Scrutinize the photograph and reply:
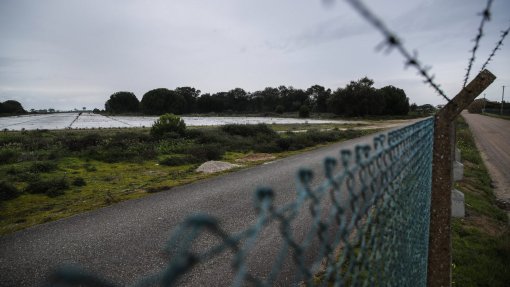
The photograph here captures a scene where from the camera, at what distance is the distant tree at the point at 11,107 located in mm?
92406

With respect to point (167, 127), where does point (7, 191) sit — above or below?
below

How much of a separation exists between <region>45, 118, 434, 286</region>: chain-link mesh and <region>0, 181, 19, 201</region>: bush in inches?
419

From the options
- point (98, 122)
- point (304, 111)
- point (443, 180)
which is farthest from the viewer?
point (304, 111)

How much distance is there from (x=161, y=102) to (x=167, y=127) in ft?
238

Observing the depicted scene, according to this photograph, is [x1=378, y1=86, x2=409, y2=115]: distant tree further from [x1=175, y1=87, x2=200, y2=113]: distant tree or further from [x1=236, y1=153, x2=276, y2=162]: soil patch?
[x1=236, y1=153, x2=276, y2=162]: soil patch

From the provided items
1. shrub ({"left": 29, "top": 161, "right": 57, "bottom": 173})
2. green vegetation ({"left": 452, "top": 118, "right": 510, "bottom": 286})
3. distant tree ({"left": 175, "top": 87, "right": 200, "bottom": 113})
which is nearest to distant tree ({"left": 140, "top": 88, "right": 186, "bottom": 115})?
distant tree ({"left": 175, "top": 87, "right": 200, "bottom": 113})

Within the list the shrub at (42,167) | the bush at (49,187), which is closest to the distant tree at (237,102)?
the shrub at (42,167)

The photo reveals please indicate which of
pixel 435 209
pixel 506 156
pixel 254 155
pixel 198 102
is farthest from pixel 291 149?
pixel 198 102

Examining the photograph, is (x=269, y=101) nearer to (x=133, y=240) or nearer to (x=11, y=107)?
(x=11, y=107)

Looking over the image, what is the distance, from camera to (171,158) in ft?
55.3

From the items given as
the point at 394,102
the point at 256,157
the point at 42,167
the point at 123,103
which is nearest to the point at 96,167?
the point at 42,167

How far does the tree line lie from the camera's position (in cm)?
7269

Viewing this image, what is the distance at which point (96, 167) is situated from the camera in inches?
612

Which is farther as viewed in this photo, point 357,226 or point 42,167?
point 42,167
